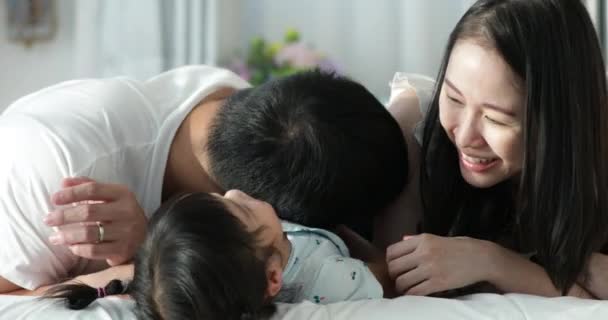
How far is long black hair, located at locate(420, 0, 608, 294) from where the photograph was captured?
114 cm

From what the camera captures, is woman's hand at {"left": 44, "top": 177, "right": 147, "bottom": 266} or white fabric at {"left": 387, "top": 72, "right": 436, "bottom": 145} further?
white fabric at {"left": 387, "top": 72, "right": 436, "bottom": 145}

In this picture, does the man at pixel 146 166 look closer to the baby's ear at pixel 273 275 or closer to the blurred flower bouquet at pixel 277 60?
the baby's ear at pixel 273 275

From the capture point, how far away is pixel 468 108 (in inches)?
46.8

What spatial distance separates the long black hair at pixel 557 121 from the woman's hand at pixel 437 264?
0.10m

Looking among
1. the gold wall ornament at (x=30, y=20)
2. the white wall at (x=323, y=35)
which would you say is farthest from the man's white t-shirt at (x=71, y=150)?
the gold wall ornament at (x=30, y=20)

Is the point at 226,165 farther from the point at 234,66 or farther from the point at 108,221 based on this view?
the point at 234,66

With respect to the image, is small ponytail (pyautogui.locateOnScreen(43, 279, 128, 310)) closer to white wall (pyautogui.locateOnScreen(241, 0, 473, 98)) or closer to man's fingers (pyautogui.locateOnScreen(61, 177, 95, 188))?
man's fingers (pyautogui.locateOnScreen(61, 177, 95, 188))

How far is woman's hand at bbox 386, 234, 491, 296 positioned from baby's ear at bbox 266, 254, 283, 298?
0.72 ft

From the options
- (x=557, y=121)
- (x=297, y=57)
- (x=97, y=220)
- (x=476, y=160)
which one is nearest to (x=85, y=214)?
(x=97, y=220)

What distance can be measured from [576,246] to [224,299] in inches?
21.8

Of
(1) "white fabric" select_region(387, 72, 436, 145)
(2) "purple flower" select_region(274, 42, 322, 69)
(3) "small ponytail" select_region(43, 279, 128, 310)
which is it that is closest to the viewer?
(3) "small ponytail" select_region(43, 279, 128, 310)

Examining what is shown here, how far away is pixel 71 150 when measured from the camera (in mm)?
1271

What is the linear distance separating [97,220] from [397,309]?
1.56 ft

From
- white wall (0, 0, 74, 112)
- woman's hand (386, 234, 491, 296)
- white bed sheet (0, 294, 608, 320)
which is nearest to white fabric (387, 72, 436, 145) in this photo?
woman's hand (386, 234, 491, 296)
